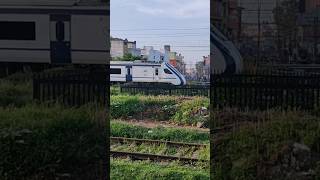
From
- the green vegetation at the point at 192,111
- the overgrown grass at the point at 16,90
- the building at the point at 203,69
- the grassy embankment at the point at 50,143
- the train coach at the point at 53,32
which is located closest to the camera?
the building at the point at 203,69

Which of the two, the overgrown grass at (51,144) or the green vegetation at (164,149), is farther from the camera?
the overgrown grass at (51,144)

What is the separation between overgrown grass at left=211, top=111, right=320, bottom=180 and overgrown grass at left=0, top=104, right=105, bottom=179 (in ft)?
2.75

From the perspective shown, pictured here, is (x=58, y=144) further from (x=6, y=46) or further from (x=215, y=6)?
(x=215, y=6)

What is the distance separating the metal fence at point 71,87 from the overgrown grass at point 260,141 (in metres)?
0.89

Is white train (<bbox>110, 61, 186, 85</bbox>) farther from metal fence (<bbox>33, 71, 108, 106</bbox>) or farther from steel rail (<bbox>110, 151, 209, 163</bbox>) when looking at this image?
steel rail (<bbox>110, 151, 209, 163</bbox>)

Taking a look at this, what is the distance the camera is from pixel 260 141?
3658mm

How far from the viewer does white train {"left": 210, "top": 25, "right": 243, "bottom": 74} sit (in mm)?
3600

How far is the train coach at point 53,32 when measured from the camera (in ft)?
12.5

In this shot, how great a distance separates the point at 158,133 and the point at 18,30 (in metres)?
1.18

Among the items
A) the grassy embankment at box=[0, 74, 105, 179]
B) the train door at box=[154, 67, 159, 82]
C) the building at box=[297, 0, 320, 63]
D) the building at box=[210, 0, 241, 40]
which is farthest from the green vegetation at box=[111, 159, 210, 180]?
the building at box=[297, 0, 320, 63]

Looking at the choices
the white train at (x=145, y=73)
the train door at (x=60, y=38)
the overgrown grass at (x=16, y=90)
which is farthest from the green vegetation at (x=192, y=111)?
the overgrown grass at (x=16, y=90)

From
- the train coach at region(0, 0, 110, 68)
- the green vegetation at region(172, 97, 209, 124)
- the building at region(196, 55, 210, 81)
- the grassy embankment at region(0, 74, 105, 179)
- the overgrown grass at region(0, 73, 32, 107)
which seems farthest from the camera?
the overgrown grass at region(0, 73, 32, 107)

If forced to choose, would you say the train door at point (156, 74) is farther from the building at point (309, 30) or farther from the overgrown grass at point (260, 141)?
the building at point (309, 30)

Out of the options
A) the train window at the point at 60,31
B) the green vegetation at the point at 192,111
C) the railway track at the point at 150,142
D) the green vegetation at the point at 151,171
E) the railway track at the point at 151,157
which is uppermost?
the train window at the point at 60,31
